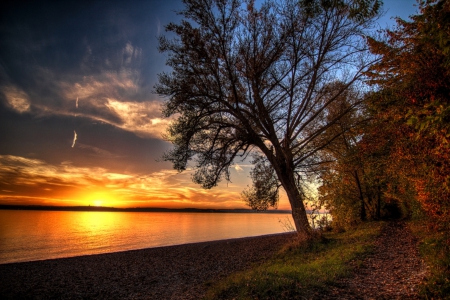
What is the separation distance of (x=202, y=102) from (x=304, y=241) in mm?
10183

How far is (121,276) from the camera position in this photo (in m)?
12.4

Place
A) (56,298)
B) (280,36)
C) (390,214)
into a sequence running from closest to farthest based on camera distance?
(56,298), (280,36), (390,214)

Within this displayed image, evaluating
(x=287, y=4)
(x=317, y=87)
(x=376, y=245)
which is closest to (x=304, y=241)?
(x=376, y=245)

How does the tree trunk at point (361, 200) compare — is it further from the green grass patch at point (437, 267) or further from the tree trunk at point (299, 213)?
the green grass patch at point (437, 267)

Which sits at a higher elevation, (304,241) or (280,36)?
(280,36)

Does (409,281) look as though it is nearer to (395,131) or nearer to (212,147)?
(395,131)

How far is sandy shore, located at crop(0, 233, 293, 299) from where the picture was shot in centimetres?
959

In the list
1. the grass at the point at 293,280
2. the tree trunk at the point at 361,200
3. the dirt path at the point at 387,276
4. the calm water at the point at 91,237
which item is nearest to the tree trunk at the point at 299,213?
the calm water at the point at 91,237

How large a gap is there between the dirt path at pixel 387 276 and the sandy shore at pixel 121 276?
4901mm

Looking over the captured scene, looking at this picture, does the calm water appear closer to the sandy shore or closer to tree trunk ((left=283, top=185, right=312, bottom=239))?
tree trunk ((left=283, top=185, right=312, bottom=239))

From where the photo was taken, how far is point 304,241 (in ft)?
46.7

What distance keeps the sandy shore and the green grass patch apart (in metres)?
6.57

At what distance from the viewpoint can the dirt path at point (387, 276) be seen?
6.47 m

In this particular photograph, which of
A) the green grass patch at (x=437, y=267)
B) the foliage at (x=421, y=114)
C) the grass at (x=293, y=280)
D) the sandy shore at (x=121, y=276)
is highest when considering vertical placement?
the foliage at (x=421, y=114)
